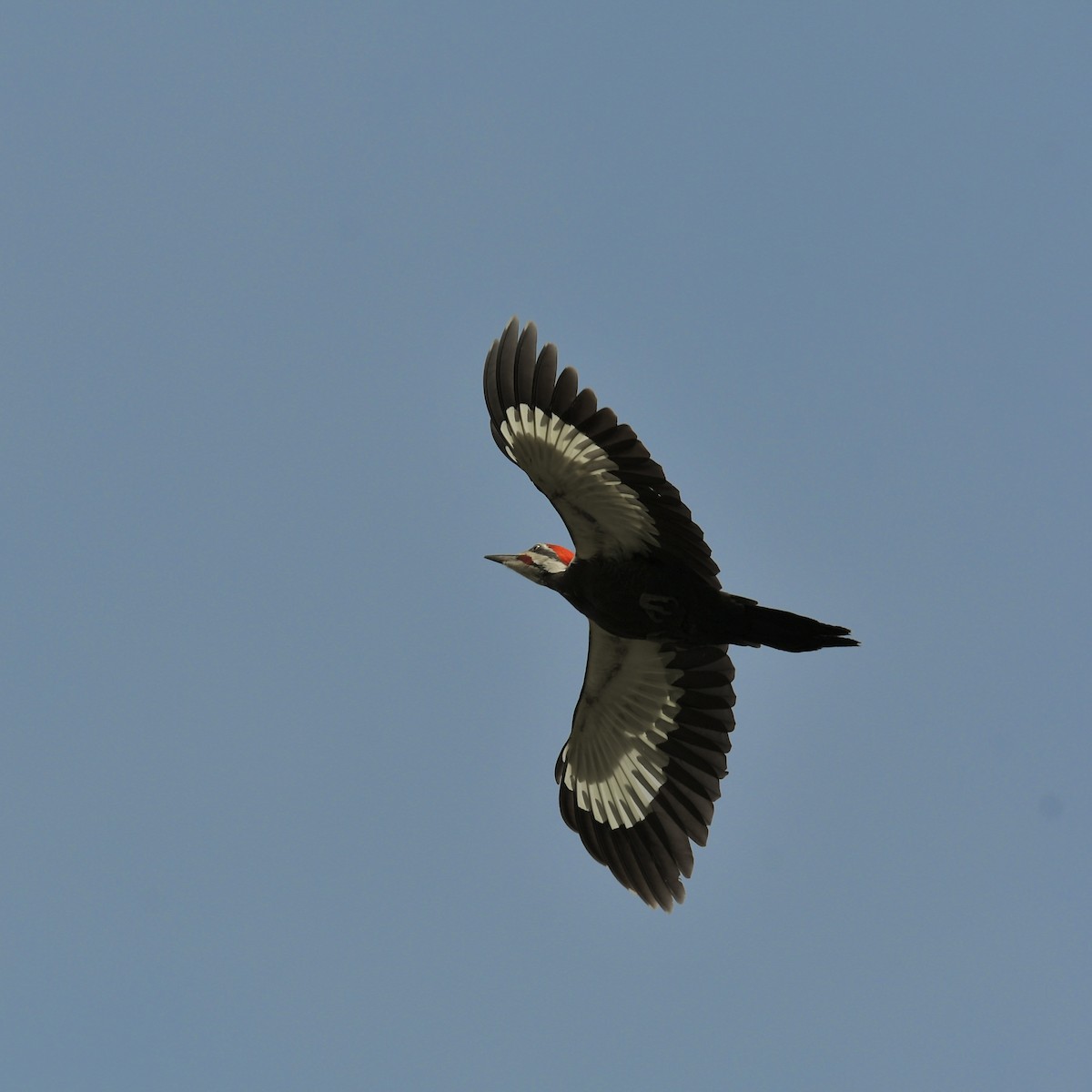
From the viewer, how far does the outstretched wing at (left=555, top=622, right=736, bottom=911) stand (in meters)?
12.3

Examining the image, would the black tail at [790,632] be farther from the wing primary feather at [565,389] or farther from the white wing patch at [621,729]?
the wing primary feather at [565,389]

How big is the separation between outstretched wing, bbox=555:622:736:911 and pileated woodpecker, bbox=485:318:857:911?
0.03 feet

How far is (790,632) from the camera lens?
10.9m

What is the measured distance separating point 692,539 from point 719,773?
2.29 meters

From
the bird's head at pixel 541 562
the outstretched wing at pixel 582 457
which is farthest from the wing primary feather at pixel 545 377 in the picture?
the bird's head at pixel 541 562

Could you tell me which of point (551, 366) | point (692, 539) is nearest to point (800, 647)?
point (692, 539)

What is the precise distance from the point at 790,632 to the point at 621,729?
2480 mm

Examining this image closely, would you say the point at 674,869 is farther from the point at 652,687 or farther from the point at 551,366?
the point at 551,366

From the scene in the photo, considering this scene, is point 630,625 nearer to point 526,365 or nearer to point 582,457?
point 582,457

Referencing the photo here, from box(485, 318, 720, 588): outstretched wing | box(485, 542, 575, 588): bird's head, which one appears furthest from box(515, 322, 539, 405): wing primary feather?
box(485, 542, 575, 588): bird's head

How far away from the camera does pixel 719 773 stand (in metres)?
12.3

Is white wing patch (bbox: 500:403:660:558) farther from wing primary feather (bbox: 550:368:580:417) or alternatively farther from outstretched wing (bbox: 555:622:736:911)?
outstretched wing (bbox: 555:622:736:911)

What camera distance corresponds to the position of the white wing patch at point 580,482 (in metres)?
11.0

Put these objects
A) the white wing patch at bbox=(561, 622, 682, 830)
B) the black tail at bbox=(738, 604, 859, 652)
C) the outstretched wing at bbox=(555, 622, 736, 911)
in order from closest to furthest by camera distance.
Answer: the black tail at bbox=(738, 604, 859, 652) < the outstretched wing at bbox=(555, 622, 736, 911) < the white wing patch at bbox=(561, 622, 682, 830)
